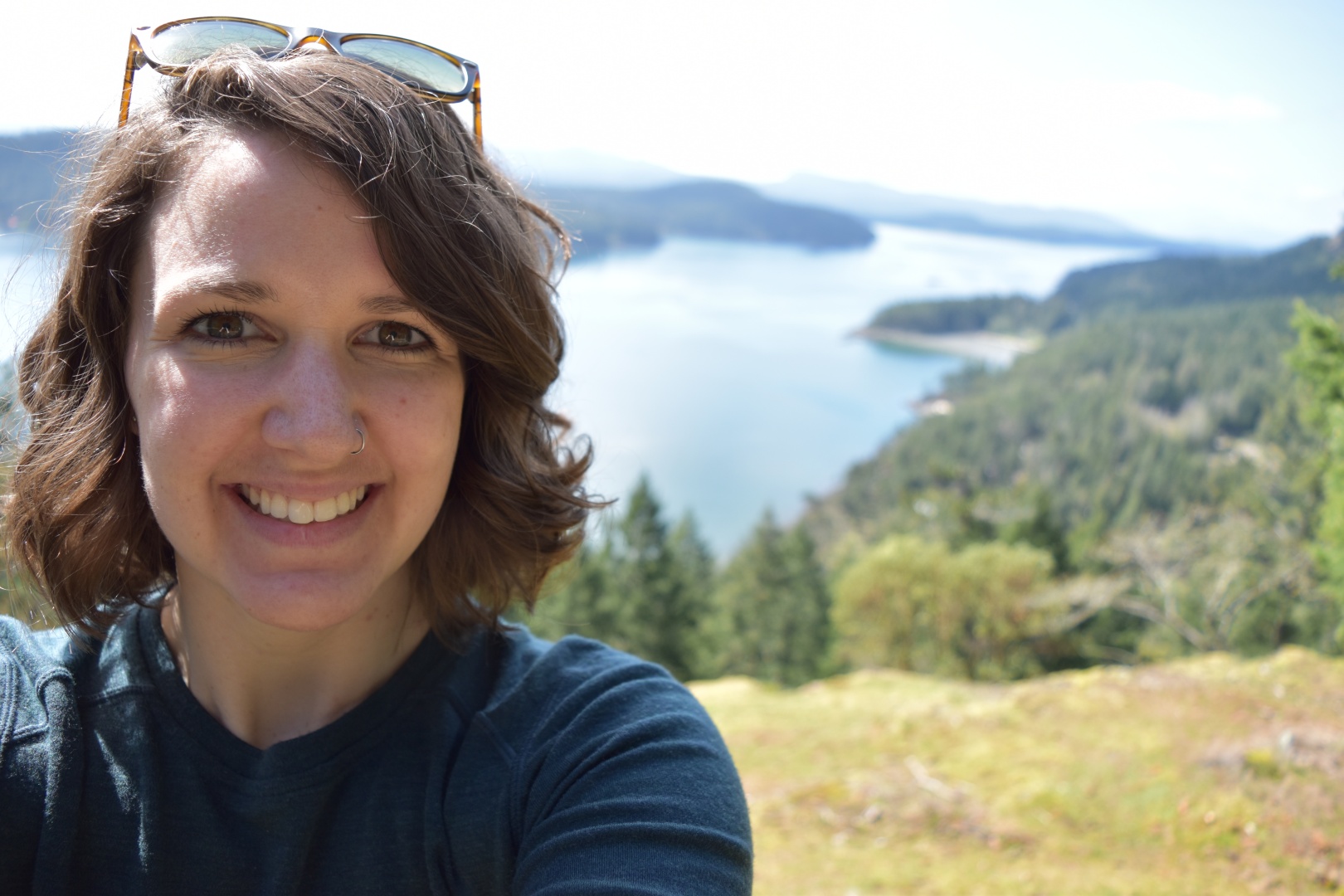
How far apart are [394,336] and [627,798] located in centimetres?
61

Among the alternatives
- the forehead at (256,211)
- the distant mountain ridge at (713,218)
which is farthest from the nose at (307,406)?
the distant mountain ridge at (713,218)

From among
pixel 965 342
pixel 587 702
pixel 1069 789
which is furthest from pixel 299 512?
pixel 965 342

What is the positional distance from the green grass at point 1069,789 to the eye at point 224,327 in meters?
4.77

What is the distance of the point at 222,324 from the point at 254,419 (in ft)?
0.39

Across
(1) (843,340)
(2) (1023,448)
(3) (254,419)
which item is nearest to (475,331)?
(3) (254,419)

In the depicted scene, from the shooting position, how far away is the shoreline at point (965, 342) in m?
83.1

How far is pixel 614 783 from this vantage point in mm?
980

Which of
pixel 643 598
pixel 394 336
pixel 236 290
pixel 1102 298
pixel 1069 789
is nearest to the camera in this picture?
pixel 236 290

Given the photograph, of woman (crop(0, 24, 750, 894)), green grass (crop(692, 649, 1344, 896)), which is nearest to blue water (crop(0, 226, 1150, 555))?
green grass (crop(692, 649, 1344, 896))

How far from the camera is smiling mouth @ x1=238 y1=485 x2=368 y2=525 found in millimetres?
1030

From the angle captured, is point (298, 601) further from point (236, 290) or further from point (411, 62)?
point (411, 62)

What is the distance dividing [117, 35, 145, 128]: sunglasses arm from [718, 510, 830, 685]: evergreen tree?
3015 cm

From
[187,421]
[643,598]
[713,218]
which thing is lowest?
[643,598]

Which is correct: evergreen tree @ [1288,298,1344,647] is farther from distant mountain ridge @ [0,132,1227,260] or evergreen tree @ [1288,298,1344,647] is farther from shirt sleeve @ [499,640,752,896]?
distant mountain ridge @ [0,132,1227,260]
